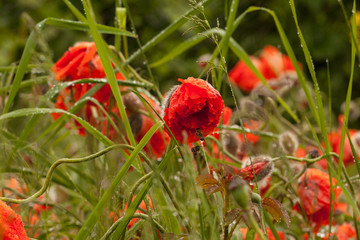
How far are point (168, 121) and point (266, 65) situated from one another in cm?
157

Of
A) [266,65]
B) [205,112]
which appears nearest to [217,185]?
[205,112]

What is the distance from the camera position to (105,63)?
2.35ft

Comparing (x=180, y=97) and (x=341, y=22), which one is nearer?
(x=180, y=97)

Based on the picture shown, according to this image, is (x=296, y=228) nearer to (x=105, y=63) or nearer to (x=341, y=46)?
(x=105, y=63)

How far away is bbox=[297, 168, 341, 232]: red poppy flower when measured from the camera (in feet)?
2.86

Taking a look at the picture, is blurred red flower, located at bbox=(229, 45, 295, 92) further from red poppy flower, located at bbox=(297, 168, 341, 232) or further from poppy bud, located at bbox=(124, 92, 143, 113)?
red poppy flower, located at bbox=(297, 168, 341, 232)

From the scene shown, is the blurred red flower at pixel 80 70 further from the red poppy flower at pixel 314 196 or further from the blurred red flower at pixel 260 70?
the blurred red flower at pixel 260 70

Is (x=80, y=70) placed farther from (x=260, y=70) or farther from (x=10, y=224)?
(x=260, y=70)

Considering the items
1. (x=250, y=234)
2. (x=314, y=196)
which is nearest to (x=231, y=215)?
(x=250, y=234)

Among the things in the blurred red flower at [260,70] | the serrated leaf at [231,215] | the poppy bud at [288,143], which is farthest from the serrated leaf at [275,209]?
the blurred red flower at [260,70]

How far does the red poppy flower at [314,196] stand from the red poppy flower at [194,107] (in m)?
0.29

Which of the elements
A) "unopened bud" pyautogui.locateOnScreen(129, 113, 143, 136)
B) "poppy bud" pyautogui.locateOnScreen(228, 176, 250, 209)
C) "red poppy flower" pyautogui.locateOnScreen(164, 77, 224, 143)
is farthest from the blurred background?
"poppy bud" pyautogui.locateOnScreen(228, 176, 250, 209)

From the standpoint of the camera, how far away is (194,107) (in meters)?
0.61

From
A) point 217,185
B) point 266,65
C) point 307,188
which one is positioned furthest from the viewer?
point 266,65
